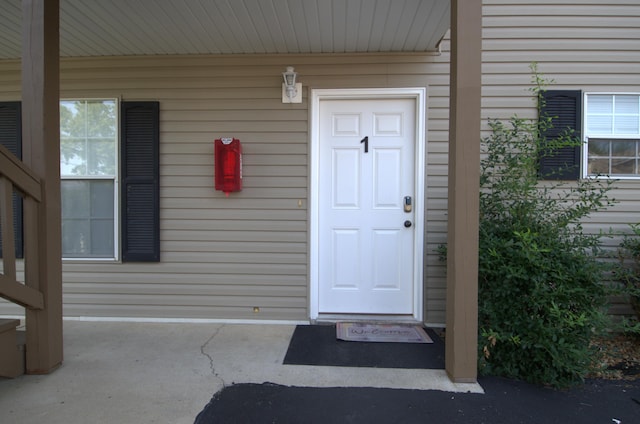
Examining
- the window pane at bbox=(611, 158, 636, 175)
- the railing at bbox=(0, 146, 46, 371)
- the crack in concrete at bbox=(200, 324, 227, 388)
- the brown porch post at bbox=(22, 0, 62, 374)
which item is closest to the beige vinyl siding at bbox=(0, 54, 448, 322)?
the crack in concrete at bbox=(200, 324, 227, 388)

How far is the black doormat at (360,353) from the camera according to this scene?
284 centimetres

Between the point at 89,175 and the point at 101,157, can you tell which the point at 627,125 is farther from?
the point at 89,175

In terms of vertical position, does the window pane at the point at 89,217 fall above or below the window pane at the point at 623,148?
below

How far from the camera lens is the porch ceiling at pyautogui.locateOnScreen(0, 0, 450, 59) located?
2865 millimetres

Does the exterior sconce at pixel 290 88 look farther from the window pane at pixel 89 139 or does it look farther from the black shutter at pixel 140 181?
the window pane at pixel 89 139

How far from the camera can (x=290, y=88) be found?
3.56m

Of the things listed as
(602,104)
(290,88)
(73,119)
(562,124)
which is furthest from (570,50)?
(73,119)

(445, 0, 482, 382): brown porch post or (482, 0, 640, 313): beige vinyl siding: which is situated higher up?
(482, 0, 640, 313): beige vinyl siding

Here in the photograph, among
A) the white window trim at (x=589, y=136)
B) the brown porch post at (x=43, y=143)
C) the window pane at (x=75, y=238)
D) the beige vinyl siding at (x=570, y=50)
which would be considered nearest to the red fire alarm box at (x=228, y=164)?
the brown porch post at (x=43, y=143)

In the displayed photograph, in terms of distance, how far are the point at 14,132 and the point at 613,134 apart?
609 cm

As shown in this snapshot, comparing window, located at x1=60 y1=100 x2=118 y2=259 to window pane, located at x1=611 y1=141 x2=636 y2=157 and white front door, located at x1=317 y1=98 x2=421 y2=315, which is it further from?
window pane, located at x1=611 y1=141 x2=636 y2=157

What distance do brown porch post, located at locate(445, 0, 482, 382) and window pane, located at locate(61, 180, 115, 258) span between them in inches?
133

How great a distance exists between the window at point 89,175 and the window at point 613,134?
15.9ft

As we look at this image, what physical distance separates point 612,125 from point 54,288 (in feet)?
17.0
